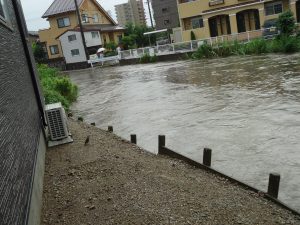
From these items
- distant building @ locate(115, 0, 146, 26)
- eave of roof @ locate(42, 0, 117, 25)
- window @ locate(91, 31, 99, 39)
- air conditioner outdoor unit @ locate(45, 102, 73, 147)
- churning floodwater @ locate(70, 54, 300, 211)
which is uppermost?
distant building @ locate(115, 0, 146, 26)

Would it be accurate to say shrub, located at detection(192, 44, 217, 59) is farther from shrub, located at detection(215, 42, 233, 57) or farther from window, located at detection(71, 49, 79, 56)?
window, located at detection(71, 49, 79, 56)

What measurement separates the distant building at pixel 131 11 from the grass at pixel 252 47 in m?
109

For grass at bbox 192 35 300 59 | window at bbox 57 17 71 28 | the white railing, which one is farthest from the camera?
window at bbox 57 17 71 28

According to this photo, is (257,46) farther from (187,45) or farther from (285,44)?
(187,45)

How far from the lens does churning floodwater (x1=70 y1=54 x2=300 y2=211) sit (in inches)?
294

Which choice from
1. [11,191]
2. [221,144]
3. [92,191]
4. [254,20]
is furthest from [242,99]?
[254,20]

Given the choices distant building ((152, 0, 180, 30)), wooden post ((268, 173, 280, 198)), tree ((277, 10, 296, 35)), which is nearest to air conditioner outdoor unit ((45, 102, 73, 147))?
wooden post ((268, 173, 280, 198))

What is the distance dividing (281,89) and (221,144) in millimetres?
6695

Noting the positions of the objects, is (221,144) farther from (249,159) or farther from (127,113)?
(127,113)

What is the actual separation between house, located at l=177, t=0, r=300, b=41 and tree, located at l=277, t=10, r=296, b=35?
19.2 feet

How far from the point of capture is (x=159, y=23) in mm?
59656

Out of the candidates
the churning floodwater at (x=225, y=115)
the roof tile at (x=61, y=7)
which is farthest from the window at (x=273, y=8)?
the roof tile at (x=61, y=7)

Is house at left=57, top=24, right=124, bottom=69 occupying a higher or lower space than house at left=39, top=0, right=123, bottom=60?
lower

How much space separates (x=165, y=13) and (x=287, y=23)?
3467cm
